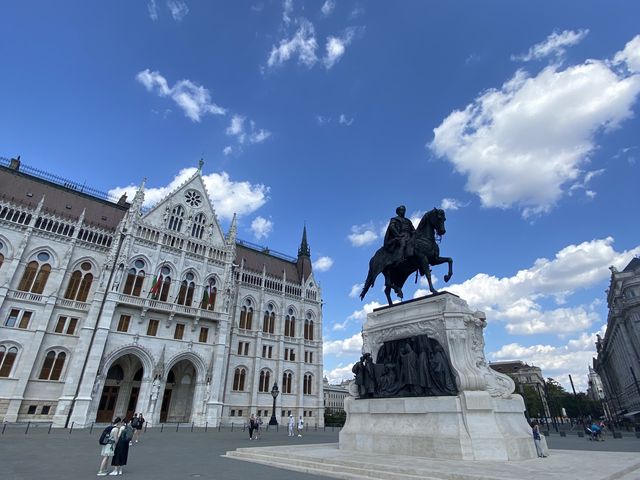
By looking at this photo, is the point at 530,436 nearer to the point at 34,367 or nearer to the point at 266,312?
the point at 34,367

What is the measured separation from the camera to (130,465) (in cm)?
1041

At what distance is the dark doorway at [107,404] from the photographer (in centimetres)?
3281

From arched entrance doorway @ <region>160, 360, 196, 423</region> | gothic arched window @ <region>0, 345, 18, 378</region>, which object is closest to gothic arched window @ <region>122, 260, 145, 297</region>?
arched entrance doorway @ <region>160, 360, 196, 423</region>

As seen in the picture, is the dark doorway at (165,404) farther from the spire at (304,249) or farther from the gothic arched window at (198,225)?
the spire at (304,249)

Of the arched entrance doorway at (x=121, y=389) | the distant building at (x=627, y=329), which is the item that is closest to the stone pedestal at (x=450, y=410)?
the arched entrance doorway at (x=121, y=389)

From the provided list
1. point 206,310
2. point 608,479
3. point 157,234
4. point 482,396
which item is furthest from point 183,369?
point 608,479

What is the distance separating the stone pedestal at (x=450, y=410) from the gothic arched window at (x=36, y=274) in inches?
1366

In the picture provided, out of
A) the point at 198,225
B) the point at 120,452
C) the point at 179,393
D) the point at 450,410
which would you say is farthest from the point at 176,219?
the point at 450,410

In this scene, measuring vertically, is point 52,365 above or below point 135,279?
below

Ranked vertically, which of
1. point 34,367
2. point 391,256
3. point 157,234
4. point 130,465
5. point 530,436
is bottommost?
point 130,465

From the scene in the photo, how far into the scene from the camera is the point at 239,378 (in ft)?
142

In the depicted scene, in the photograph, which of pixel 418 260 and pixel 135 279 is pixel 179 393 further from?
pixel 418 260

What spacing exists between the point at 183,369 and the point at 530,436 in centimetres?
3720

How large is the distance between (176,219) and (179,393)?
66.4 feet
